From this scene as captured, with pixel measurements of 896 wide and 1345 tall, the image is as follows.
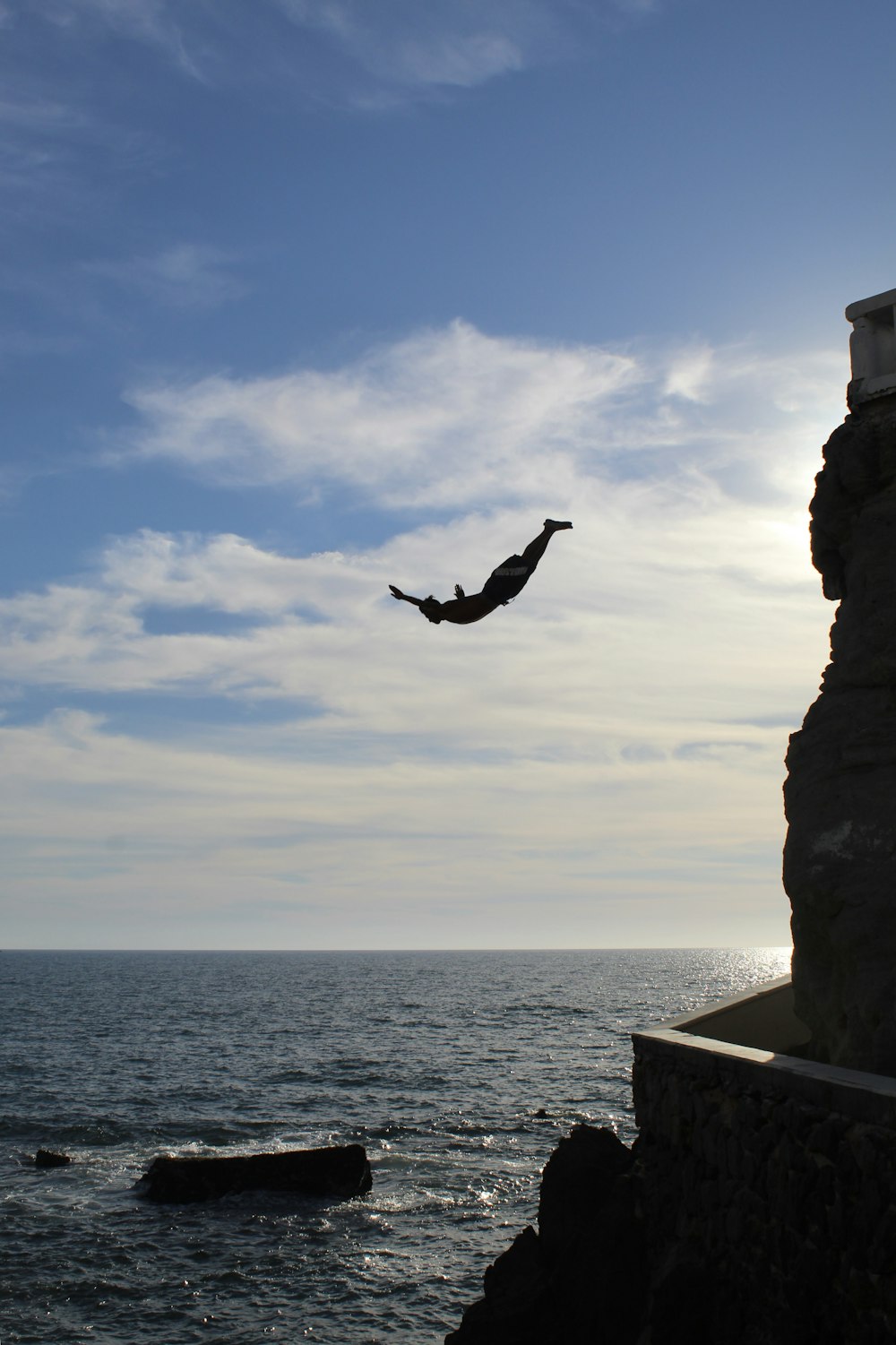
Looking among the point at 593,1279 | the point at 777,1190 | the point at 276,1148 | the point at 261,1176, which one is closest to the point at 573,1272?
the point at 593,1279

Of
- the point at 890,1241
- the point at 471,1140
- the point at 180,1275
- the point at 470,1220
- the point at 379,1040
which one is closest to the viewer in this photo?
the point at 890,1241

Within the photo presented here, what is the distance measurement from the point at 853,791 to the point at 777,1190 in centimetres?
407

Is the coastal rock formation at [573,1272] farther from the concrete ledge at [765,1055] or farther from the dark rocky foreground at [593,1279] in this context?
the concrete ledge at [765,1055]

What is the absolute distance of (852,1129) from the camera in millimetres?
8906

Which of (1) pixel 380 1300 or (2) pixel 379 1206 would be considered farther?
(2) pixel 379 1206

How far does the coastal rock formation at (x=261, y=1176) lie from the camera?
2459 cm

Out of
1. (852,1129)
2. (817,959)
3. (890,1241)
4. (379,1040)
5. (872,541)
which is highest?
(872,541)

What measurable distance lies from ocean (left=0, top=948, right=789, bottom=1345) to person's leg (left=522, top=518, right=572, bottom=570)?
13.2 metres

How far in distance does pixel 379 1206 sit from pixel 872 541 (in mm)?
18948

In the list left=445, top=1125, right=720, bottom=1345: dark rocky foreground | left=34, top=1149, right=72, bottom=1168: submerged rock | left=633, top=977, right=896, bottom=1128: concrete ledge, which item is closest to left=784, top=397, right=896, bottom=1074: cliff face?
left=633, top=977, right=896, bottom=1128: concrete ledge

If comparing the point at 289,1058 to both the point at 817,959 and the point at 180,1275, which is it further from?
the point at 817,959

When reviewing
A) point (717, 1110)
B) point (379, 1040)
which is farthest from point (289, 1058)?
point (717, 1110)

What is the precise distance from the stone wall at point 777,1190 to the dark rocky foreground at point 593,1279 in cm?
18

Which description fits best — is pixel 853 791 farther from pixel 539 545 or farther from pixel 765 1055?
pixel 539 545
